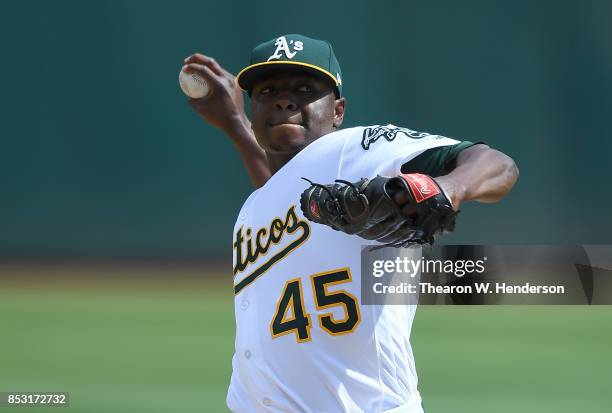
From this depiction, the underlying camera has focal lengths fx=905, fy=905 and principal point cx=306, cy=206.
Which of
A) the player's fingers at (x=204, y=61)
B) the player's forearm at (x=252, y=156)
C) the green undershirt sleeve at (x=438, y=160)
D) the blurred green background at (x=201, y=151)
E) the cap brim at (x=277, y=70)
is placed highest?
the blurred green background at (x=201, y=151)

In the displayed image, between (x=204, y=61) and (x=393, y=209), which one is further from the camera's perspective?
(x=204, y=61)

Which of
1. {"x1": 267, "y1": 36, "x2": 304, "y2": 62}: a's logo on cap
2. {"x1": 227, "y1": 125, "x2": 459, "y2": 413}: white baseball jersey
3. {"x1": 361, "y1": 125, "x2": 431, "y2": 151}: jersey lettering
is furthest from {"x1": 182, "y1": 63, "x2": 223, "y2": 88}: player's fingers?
{"x1": 361, "y1": 125, "x2": 431, "y2": 151}: jersey lettering

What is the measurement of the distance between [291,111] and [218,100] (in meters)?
0.84

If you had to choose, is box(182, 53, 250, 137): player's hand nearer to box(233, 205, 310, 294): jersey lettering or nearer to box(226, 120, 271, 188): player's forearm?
box(226, 120, 271, 188): player's forearm

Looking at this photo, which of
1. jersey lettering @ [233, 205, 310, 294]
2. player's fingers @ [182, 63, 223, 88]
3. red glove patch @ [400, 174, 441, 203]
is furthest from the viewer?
player's fingers @ [182, 63, 223, 88]

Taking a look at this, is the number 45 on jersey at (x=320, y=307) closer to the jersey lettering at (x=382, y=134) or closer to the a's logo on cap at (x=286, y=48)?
the jersey lettering at (x=382, y=134)

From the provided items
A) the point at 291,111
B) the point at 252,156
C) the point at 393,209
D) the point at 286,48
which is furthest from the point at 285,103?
the point at 393,209

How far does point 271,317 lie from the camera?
192 cm

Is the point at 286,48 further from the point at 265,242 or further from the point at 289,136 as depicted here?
the point at 265,242

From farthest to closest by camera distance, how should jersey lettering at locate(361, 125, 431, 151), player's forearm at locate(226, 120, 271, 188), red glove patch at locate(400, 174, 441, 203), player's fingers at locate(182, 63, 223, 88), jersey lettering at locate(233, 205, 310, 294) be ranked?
player's fingers at locate(182, 63, 223, 88)
player's forearm at locate(226, 120, 271, 188)
jersey lettering at locate(233, 205, 310, 294)
jersey lettering at locate(361, 125, 431, 151)
red glove patch at locate(400, 174, 441, 203)

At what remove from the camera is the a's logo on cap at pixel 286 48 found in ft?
6.72

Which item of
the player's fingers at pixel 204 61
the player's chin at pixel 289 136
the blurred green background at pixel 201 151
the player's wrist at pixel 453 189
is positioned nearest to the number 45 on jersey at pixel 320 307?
the player's chin at pixel 289 136

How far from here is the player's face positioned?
2.06 metres

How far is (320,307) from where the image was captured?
1824mm
